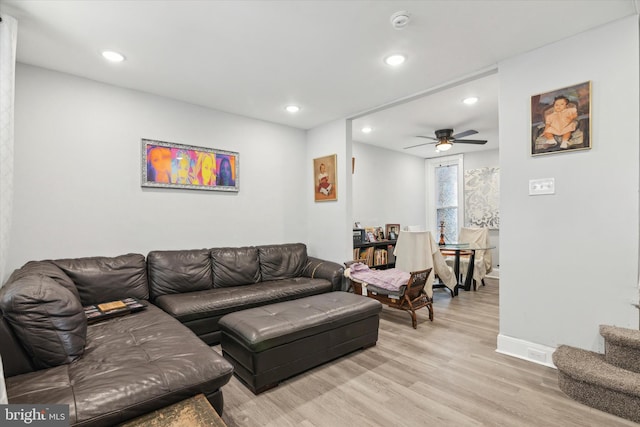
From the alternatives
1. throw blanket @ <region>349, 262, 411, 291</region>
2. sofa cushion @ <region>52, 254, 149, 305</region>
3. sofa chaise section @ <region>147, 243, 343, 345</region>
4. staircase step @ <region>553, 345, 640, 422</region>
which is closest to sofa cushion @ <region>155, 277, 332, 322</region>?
sofa chaise section @ <region>147, 243, 343, 345</region>

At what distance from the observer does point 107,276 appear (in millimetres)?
2783

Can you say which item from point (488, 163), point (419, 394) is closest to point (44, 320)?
point (419, 394)

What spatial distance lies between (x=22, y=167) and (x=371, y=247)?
14.7 ft

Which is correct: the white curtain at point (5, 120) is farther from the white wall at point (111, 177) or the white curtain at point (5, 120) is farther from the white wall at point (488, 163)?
the white wall at point (488, 163)

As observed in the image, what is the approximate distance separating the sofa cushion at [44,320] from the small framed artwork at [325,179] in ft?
10.4

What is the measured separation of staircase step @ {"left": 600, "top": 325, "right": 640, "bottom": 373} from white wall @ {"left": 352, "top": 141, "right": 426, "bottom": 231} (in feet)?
12.9

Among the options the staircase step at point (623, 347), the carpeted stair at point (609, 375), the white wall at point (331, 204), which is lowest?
the carpeted stair at point (609, 375)

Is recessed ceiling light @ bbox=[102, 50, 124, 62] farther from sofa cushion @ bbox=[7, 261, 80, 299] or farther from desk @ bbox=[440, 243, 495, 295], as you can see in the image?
desk @ bbox=[440, 243, 495, 295]

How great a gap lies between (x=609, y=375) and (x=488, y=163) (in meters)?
5.12

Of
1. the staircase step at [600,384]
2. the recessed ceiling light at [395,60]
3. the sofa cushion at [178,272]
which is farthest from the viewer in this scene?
the sofa cushion at [178,272]

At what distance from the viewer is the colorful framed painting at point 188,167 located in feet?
10.9

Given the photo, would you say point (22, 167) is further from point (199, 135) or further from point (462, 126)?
point (462, 126)

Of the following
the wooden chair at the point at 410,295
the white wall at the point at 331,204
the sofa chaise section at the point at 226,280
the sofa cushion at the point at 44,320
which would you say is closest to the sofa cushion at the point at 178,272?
the sofa chaise section at the point at 226,280

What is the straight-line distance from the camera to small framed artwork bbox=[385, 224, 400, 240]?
5.93 m
